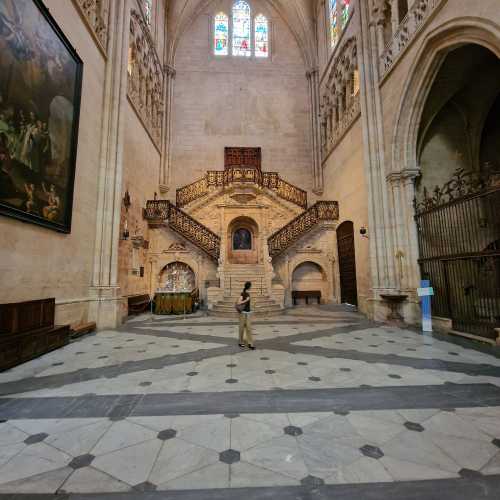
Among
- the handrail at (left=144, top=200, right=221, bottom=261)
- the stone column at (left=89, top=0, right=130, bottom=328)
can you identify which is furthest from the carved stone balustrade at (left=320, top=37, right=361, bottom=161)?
the stone column at (left=89, top=0, right=130, bottom=328)

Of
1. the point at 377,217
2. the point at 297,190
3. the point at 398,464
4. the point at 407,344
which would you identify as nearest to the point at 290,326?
the point at 407,344

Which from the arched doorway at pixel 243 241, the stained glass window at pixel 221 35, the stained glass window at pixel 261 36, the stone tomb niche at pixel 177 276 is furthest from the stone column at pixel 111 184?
the stained glass window at pixel 261 36

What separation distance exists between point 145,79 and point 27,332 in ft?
40.9

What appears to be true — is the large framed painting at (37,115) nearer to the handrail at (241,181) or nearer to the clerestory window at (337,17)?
the handrail at (241,181)

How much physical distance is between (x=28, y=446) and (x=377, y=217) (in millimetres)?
9482

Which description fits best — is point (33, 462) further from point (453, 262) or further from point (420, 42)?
point (420, 42)

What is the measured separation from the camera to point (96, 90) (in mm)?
8266

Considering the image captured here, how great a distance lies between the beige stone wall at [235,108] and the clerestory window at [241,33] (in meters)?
0.54

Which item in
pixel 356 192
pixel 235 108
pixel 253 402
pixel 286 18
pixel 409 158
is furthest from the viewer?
pixel 286 18

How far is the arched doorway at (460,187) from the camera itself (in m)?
7.34

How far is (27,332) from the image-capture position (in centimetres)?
516

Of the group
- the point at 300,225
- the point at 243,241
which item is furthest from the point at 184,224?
the point at 300,225

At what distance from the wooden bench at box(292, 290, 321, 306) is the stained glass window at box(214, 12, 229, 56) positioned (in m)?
15.9

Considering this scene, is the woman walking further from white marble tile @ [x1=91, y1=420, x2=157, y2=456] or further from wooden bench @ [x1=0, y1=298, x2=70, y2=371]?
wooden bench @ [x1=0, y1=298, x2=70, y2=371]
